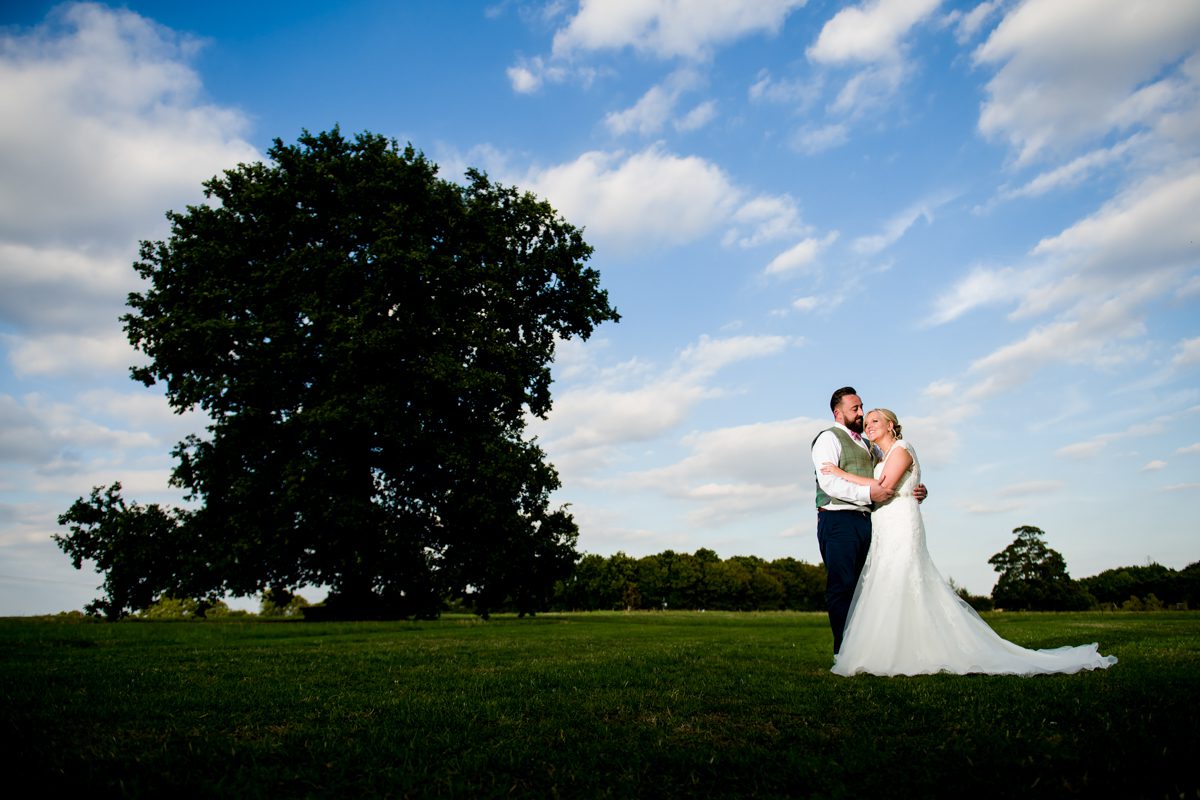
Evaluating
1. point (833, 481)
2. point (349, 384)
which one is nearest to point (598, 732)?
point (833, 481)

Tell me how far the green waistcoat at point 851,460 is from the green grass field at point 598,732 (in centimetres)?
228

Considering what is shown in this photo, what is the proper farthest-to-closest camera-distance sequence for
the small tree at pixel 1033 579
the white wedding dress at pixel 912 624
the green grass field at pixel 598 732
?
the small tree at pixel 1033 579, the white wedding dress at pixel 912 624, the green grass field at pixel 598 732

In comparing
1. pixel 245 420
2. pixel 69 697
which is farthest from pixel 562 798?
pixel 245 420

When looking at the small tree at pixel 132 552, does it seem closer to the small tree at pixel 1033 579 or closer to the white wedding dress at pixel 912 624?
the white wedding dress at pixel 912 624

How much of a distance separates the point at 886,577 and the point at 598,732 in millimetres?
5117

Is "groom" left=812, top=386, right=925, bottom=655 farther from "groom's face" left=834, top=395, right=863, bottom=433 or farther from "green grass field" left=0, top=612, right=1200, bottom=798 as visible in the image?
"green grass field" left=0, top=612, right=1200, bottom=798

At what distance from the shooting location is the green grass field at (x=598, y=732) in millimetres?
3754

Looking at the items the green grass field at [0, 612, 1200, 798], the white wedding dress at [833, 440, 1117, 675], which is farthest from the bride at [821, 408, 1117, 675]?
the green grass field at [0, 612, 1200, 798]

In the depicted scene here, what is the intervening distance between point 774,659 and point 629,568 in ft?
387

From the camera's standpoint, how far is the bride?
25.9 ft

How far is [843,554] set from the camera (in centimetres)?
905

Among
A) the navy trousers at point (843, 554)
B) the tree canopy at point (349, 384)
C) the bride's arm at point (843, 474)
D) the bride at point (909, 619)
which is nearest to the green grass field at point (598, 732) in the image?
the bride at point (909, 619)

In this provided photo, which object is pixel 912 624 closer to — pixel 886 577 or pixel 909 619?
pixel 909 619

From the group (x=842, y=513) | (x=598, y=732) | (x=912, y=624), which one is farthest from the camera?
(x=842, y=513)
